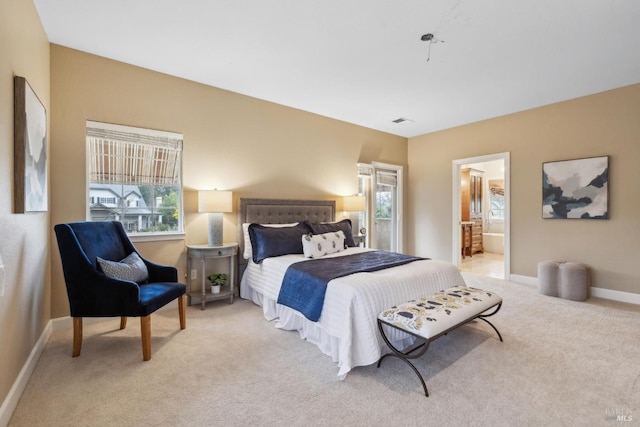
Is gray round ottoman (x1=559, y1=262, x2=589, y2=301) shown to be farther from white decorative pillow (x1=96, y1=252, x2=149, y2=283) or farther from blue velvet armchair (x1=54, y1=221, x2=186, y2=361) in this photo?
white decorative pillow (x1=96, y1=252, x2=149, y2=283)

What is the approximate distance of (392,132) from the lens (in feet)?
19.5

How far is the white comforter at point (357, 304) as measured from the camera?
216cm

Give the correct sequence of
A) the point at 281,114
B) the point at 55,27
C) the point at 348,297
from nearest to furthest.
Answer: the point at 348,297
the point at 55,27
the point at 281,114

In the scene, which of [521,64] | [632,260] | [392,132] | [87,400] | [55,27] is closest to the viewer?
[87,400]

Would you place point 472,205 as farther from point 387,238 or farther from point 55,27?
point 55,27

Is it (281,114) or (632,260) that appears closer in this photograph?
(632,260)

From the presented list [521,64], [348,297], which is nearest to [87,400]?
[348,297]

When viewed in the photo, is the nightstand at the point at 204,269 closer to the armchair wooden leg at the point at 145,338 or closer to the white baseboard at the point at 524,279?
the armchair wooden leg at the point at 145,338

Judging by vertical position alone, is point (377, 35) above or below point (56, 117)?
above

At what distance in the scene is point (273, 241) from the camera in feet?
11.6

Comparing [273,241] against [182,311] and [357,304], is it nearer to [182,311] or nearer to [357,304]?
[182,311]

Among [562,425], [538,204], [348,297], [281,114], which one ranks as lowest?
[562,425]

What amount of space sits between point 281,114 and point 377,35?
2082mm

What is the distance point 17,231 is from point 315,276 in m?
2.09
